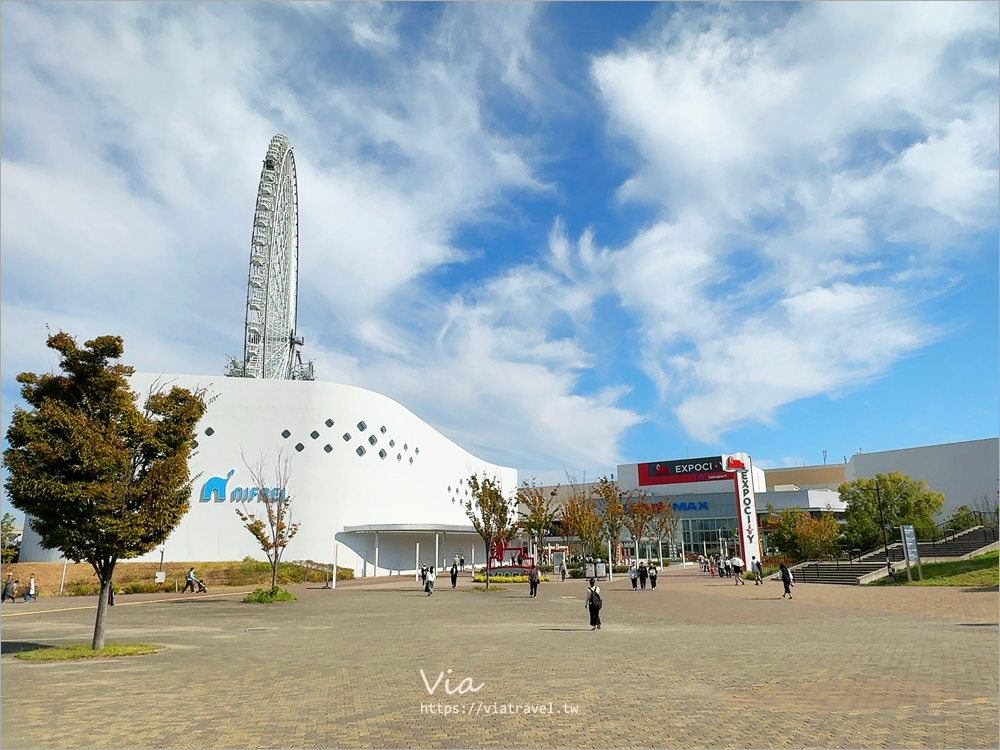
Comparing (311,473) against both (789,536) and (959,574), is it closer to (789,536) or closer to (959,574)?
(789,536)

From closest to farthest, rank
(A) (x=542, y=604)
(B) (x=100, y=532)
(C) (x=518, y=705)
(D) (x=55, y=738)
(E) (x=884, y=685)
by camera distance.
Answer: (D) (x=55, y=738) → (C) (x=518, y=705) → (E) (x=884, y=685) → (B) (x=100, y=532) → (A) (x=542, y=604)

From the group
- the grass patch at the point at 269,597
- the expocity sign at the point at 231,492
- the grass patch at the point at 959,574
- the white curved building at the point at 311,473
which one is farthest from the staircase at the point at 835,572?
the expocity sign at the point at 231,492

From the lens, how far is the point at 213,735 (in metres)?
7.55

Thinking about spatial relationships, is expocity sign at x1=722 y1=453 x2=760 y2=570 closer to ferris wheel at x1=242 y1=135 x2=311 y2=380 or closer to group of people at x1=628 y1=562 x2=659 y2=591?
group of people at x1=628 y1=562 x2=659 y2=591

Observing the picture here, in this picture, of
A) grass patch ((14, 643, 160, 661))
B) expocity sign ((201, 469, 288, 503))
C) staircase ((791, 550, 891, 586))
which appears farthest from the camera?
expocity sign ((201, 469, 288, 503))

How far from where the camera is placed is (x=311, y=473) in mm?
53812

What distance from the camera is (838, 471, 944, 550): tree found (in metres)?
52.4

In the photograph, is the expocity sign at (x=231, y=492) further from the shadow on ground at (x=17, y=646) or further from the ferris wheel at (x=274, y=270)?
the shadow on ground at (x=17, y=646)

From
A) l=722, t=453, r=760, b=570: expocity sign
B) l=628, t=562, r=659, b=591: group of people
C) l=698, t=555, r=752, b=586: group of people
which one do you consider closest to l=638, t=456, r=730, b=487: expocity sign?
l=698, t=555, r=752, b=586: group of people

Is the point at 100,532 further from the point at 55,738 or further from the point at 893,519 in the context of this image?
the point at 893,519

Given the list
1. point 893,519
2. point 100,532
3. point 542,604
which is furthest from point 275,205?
point 893,519

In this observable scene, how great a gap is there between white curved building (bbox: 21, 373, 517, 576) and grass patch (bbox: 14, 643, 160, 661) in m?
35.0

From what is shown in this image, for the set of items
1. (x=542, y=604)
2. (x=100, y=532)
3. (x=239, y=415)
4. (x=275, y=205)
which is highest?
(x=275, y=205)

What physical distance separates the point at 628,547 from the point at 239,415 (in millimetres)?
50629
